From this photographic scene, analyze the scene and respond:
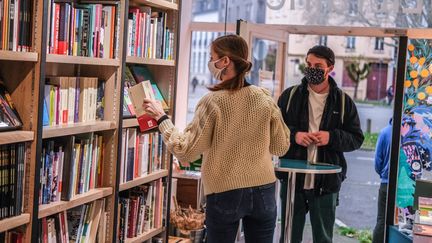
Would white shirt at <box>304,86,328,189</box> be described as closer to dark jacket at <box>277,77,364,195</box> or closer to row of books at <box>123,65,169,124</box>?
dark jacket at <box>277,77,364,195</box>

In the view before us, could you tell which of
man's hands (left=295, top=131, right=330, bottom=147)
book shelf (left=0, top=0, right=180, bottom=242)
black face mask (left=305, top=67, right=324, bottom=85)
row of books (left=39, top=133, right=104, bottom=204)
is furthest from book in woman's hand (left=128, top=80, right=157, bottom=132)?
black face mask (left=305, top=67, right=324, bottom=85)

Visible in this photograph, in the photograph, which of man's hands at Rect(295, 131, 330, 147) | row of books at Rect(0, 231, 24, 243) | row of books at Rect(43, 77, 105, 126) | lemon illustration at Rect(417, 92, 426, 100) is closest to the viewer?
row of books at Rect(0, 231, 24, 243)

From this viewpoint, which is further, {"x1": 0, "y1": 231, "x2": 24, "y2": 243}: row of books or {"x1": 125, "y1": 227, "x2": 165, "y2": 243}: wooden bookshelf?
{"x1": 125, "y1": 227, "x2": 165, "y2": 243}: wooden bookshelf

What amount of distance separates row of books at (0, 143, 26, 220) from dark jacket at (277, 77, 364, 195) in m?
1.90

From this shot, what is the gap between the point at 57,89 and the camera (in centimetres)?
270

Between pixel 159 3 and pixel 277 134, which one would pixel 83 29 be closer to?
pixel 159 3

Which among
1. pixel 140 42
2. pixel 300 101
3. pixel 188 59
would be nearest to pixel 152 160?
pixel 140 42

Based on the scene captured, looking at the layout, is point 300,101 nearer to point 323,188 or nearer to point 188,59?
point 323,188

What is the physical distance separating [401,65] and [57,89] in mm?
2716

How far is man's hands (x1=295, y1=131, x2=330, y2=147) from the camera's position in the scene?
3.74m

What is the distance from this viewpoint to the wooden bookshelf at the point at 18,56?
2219 millimetres

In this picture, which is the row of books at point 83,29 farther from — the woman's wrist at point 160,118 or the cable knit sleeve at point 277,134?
the cable knit sleeve at point 277,134

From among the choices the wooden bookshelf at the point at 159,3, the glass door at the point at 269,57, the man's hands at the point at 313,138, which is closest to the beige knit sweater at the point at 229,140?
the wooden bookshelf at the point at 159,3

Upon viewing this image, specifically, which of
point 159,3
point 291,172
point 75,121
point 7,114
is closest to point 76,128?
point 75,121
